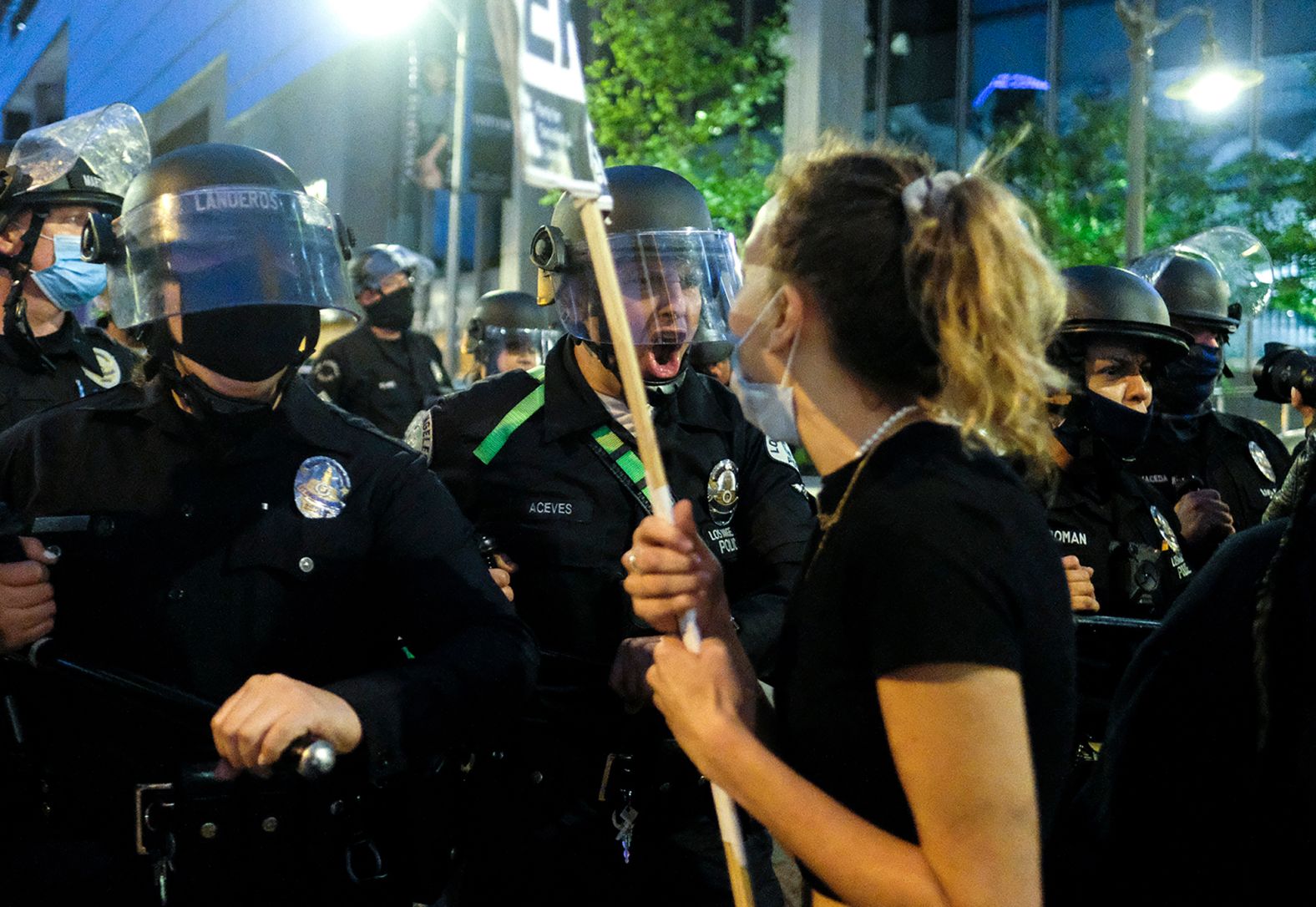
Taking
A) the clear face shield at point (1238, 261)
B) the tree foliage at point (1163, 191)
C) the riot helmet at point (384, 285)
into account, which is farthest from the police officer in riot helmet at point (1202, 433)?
the tree foliage at point (1163, 191)

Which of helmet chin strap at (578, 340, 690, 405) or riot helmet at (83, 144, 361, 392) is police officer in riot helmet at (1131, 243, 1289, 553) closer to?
helmet chin strap at (578, 340, 690, 405)

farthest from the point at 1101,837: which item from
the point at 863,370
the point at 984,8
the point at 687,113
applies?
the point at 984,8

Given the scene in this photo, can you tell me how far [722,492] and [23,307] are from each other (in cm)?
270

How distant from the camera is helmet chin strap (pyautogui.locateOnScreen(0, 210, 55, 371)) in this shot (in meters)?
4.07

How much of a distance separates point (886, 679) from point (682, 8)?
1767cm

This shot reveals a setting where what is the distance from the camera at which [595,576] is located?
3262mm

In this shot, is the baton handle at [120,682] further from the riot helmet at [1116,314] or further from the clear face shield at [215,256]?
the riot helmet at [1116,314]

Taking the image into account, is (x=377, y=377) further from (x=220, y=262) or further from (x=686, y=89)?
(x=686, y=89)

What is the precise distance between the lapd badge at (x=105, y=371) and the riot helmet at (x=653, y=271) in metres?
2.12

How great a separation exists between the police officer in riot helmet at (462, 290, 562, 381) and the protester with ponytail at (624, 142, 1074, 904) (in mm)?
6471

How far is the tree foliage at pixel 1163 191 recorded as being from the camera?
15.3 metres

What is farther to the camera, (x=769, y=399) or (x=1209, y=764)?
(x=769, y=399)

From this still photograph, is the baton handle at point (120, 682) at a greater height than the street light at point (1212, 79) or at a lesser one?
lesser

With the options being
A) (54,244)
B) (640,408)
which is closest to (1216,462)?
(640,408)
